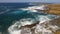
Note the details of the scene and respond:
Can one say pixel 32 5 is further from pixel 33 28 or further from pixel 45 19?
pixel 33 28

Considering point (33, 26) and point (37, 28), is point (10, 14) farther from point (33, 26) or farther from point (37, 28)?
point (37, 28)

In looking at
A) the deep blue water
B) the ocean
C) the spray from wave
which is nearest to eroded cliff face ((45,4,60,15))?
the ocean

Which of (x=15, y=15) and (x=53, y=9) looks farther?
(x=53, y=9)

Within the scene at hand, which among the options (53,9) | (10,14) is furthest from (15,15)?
(53,9)

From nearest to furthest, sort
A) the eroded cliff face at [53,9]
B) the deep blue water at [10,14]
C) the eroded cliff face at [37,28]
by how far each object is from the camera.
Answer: the eroded cliff face at [37,28] < the deep blue water at [10,14] < the eroded cliff face at [53,9]

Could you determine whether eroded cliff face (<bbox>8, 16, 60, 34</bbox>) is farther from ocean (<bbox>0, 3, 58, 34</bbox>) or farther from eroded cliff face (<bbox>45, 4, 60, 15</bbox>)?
eroded cliff face (<bbox>45, 4, 60, 15</bbox>)

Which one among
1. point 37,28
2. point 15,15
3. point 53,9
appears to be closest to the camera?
point 37,28

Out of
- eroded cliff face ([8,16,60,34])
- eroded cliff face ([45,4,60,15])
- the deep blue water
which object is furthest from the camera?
eroded cliff face ([45,4,60,15])

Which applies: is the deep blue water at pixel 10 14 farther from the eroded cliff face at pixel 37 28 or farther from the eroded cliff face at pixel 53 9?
the eroded cliff face at pixel 53 9

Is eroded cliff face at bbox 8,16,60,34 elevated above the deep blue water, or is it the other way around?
the deep blue water

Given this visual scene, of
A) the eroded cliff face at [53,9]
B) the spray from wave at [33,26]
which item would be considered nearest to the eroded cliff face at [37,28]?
the spray from wave at [33,26]

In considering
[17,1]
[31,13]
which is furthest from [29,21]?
[17,1]
